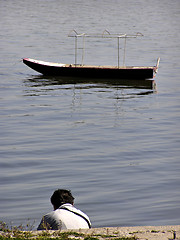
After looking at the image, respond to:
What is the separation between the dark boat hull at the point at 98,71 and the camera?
26.9 meters

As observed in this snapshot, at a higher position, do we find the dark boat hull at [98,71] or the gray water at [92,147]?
the dark boat hull at [98,71]

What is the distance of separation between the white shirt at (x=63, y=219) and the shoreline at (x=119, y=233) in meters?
0.09

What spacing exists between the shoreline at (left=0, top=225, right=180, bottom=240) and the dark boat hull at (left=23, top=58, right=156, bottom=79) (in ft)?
66.4

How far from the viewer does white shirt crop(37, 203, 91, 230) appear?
22.2 ft

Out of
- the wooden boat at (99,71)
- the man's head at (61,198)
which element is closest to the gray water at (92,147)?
the wooden boat at (99,71)

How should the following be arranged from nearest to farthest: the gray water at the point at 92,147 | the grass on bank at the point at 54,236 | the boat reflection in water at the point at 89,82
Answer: the grass on bank at the point at 54,236 < the gray water at the point at 92,147 < the boat reflection in water at the point at 89,82

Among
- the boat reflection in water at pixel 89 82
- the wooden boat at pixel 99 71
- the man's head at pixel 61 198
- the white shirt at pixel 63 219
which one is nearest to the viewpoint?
the white shirt at pixel 63 219

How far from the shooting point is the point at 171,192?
1124 centimetres

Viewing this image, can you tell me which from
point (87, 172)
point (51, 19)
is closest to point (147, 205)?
point (87, 172)

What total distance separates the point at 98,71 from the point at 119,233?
67.5 feet

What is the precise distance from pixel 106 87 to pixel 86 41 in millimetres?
21611

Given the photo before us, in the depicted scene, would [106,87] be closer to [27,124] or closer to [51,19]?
[27,124]

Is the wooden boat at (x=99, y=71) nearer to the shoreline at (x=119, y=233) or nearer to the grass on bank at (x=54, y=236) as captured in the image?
the shoreline at (x=119, y=233)

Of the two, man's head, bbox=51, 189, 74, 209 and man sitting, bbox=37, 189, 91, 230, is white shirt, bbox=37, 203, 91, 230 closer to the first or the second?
man sitting, bbox=37, 189, 91, 230
